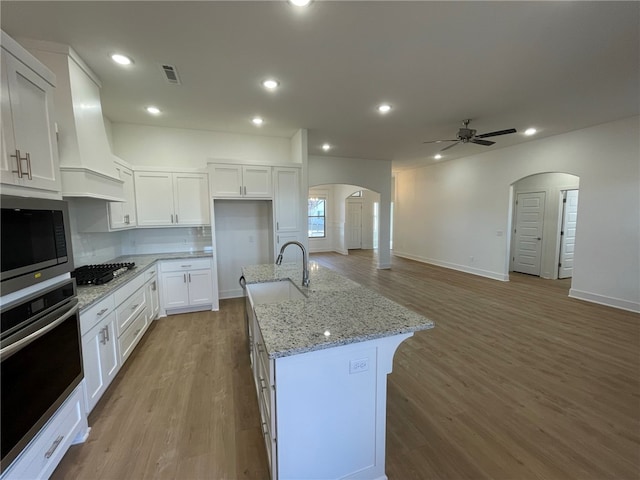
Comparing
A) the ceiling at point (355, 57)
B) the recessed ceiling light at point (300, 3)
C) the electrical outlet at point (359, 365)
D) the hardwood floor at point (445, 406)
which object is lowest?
the hardwood floor at point (445, 406)

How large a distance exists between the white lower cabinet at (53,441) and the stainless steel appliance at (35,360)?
0.17 ft

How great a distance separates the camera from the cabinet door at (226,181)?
161 inches

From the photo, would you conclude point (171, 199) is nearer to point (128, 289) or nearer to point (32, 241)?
point (128, 289)

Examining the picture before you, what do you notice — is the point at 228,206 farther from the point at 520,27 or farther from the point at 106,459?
the point at 520,27

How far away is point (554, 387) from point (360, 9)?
3449 millimetres

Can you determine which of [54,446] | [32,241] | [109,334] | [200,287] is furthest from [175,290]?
[32,241]

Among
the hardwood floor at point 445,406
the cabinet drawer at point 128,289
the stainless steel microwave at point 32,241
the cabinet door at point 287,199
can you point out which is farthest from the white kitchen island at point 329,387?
the cabinet door at point 287,199

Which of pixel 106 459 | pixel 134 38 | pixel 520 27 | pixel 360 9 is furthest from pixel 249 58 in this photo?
pixel 106 459

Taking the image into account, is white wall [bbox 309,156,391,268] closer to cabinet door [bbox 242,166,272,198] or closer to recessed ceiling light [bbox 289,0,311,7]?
cabinet door [bbox 242,166,272,198]

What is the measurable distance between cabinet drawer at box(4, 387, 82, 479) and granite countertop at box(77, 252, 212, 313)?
614mm

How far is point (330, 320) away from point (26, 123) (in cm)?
203

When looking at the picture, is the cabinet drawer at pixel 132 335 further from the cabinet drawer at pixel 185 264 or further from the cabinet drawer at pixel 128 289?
the cabinet drawer at pixel 185 264

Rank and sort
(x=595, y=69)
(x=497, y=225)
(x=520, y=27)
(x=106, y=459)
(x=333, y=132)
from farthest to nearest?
(x=497, y=225)
(x=333, y=132)
(x=595, y=69)
(x=520, y=27)
(x=106, y=459)

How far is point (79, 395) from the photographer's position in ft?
5.77
